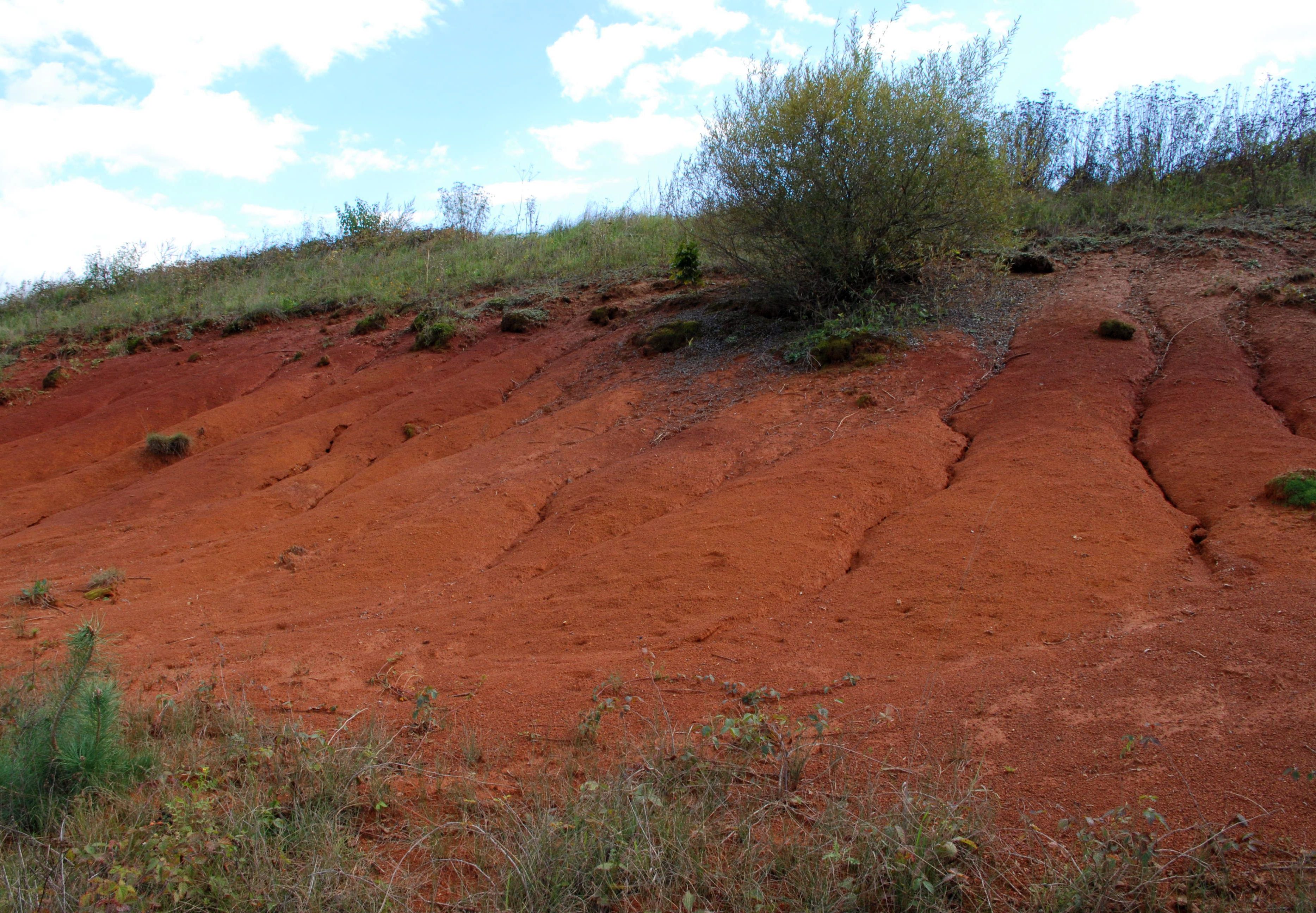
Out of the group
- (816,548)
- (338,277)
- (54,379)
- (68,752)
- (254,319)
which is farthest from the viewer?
(338,277)

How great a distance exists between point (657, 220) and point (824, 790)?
16692mm

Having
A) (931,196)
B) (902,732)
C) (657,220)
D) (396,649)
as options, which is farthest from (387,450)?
(657,220)

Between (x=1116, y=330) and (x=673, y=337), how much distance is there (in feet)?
17.7

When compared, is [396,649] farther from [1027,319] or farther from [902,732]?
[1027,319]

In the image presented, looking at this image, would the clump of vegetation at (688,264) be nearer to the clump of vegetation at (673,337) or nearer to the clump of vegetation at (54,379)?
the clump of vegetation at (673,337)

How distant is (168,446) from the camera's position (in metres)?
11.6

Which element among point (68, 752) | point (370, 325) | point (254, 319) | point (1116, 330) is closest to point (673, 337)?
point (1116, 330)

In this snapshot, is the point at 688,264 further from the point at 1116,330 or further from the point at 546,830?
the point at 546,830

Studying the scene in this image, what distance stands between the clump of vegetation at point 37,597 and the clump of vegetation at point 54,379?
1080cm

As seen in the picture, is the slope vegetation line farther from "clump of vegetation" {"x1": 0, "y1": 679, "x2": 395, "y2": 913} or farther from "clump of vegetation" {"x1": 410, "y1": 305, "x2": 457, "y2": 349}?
"clump of vegetation" {"x1": 410, "y1": 305, "x2": 457, "y2": 349}

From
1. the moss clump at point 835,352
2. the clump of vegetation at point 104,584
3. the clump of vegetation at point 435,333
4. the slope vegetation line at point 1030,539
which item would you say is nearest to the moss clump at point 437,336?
the clump of vegetation at point 435,333

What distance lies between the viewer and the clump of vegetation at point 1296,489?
518 centimetres

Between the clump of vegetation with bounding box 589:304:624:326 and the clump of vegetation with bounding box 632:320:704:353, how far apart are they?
183cm

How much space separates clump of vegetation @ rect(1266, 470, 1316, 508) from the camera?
5.18 m
